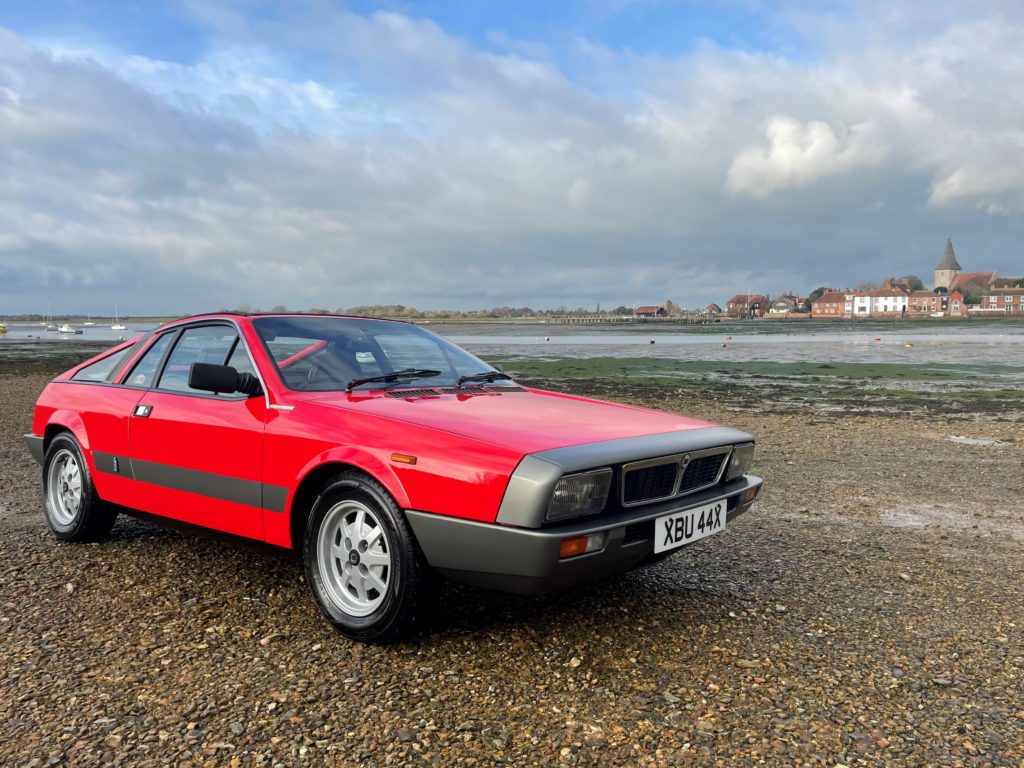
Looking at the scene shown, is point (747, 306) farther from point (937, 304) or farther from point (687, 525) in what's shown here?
point (687, 525)

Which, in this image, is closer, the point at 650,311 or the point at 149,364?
the point at 149,364

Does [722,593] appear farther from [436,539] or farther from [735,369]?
[735,369]

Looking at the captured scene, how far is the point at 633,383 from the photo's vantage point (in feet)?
66.1

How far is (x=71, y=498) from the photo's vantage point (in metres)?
4.99

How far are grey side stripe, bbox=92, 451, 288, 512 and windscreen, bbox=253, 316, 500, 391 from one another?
1.76 feet

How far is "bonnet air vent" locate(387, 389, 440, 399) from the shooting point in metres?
3.74

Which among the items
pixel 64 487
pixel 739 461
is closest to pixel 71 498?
pixel 64 487

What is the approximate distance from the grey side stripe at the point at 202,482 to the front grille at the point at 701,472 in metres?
1.86

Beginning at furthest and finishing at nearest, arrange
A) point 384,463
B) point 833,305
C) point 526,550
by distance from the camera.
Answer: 1. point 833,305
2. point 384,463
3. point 526,550

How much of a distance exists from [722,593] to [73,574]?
11.9 feet

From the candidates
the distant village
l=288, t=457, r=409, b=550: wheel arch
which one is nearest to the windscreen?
l=288, t=457, r=409, b=550: wheel arch

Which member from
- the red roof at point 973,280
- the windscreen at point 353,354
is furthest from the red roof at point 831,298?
the windscreen at point 353,354

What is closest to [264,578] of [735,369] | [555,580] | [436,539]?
[436,539]

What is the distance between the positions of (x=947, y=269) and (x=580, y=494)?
583ft
